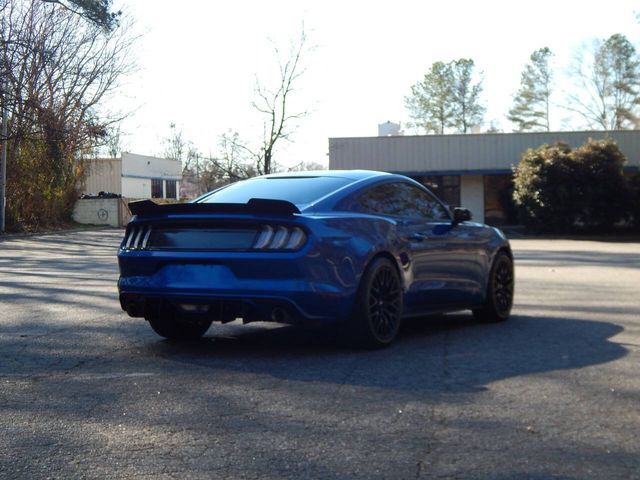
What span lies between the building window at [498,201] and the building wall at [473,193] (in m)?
0.25

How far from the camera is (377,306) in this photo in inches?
270

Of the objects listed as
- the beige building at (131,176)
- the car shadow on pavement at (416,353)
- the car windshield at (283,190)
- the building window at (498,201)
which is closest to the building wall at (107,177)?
the beige building at (131,176)

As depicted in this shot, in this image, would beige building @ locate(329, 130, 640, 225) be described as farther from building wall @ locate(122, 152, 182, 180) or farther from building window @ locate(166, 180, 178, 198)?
building window @ locate(166, 180, 178, 198)

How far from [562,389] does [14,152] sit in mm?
36002

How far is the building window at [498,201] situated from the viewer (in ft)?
149

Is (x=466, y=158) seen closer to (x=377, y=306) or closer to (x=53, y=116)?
(x=53, y=116)

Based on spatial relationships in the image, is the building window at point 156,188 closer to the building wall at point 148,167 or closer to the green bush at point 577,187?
the building wall at point 148,167

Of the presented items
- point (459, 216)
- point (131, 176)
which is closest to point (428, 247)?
point (459, 216)

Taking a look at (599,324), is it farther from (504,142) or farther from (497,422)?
(504,142)

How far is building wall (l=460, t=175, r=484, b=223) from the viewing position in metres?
45.5

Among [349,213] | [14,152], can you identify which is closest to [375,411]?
[349,213]

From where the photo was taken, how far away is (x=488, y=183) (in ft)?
150

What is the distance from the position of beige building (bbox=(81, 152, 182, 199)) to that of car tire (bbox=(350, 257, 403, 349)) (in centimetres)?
4806

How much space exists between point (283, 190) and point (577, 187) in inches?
1244
